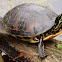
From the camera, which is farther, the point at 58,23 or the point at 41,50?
the point at 58,23

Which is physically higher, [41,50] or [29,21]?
[29,21]

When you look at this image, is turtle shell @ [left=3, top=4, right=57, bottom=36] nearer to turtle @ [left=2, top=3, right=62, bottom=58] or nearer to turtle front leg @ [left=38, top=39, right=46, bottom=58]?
turtle @ [left=2, top=3, right=62, bottom=58]

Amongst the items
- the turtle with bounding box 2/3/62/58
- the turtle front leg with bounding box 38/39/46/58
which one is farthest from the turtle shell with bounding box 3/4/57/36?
the turtle front leg with bounding box 38/39/46/58

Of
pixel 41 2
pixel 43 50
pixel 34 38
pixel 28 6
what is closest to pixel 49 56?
pixel 43 50

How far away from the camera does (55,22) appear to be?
7.86ft

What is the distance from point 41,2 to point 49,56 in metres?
3.30

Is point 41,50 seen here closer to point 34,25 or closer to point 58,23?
point 34,25

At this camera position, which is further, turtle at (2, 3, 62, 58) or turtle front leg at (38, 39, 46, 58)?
turtle at (2, 3, 62, 58)

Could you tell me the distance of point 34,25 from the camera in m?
2.39

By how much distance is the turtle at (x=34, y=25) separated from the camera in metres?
2.36

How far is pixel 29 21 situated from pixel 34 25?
5.5 inches

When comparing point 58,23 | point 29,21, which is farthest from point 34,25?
point 58,23

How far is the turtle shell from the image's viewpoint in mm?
2375

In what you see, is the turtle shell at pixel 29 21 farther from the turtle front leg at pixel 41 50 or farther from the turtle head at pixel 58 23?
the turtle front leg at pixel 41 50
